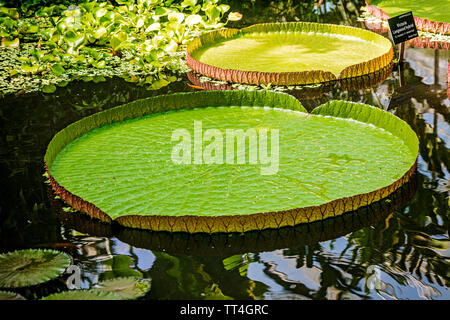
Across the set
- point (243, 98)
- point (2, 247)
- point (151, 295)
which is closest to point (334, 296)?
point (151, 295)

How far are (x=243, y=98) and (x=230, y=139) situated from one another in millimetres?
566

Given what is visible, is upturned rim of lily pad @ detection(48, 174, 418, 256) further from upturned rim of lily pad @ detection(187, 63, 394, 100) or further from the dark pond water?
upturned rim of lily pad @ detection(187, 63, 394, 100)

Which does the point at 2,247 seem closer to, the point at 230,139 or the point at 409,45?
the point at 230,139

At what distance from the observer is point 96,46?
5504 millimetres

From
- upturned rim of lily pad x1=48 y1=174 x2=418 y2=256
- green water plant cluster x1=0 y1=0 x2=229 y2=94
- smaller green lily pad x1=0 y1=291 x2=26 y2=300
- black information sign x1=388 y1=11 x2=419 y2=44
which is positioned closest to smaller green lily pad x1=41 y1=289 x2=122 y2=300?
smaller green lily pad x1=0 y1=291 x2=26 y2=300

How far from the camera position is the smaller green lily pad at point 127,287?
2.31 m

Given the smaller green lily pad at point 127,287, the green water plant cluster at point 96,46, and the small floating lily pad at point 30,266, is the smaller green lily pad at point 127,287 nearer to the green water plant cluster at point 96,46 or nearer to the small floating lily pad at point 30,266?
the small floating lily pad at point 30,266

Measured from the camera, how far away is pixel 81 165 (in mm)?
3256

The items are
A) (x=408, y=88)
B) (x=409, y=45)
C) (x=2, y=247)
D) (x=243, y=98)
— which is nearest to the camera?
(x=2, y=247)

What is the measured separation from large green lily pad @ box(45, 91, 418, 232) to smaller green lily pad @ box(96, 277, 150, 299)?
37 cm

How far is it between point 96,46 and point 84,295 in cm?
356

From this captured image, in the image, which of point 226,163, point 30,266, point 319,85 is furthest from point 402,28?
point 30,266

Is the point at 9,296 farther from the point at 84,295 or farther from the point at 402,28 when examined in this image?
the point at 402,28

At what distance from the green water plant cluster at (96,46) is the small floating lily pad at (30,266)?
7.10ft
